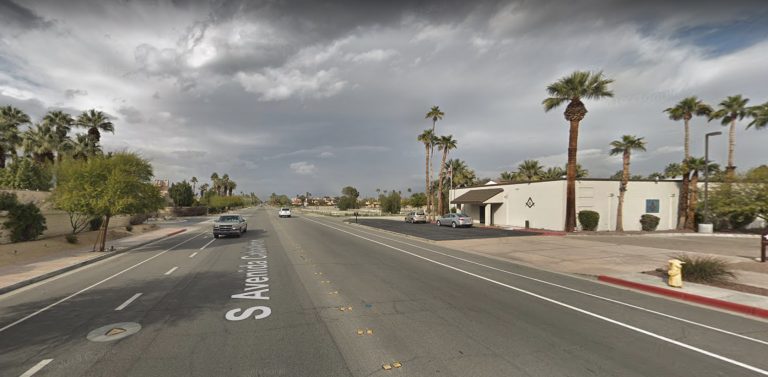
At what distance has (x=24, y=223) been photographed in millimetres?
18031

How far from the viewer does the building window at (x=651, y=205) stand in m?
31.9

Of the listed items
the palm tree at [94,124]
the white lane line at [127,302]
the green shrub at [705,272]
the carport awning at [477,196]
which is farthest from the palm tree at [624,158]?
the palm tree at [94,124]

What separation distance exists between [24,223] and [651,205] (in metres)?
45.0

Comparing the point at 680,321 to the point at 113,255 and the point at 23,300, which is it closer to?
the point at 23,300

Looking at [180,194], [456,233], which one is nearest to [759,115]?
[456,233]

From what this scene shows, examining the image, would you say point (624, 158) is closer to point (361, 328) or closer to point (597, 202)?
point (597, 202)

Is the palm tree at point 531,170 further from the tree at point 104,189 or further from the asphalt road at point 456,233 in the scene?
the tree at point 104,189

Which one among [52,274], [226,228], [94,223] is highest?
[226,228]

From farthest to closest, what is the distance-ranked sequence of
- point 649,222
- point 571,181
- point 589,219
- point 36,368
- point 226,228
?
point 649,222
point 589,219
point 571,181
point 226,228
point 36,368

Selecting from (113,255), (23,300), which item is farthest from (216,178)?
(23,300)

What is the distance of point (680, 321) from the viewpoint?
22.7ft

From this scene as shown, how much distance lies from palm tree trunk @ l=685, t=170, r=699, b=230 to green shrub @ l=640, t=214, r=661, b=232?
2463mm

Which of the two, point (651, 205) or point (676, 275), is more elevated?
point (651, 205)

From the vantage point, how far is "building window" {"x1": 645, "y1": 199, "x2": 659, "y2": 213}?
31.9 meters
